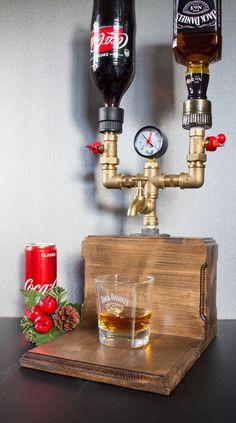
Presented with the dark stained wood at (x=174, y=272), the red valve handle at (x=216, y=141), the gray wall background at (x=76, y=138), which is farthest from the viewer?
the gray wall background at (x=76, y=138)

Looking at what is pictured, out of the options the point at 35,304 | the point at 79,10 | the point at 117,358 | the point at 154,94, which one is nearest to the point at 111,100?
the point at 154,94

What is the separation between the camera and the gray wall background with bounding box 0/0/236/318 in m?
1.22

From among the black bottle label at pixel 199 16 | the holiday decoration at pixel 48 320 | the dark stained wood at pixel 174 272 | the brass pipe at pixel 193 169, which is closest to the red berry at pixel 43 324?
the holiday decoration at pixel 48 320

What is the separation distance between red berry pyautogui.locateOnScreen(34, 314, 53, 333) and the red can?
17cm

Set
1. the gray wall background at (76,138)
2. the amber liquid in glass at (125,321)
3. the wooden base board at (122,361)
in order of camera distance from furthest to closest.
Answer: the gray wall background at (76,138) → the amber liquid in glass at (125,321) → the wooden base board at (122,361)

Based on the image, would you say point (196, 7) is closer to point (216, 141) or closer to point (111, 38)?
point (111, 38)

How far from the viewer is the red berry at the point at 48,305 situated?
0.97 metres

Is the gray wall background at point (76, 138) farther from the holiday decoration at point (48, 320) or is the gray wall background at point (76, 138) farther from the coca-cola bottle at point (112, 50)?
the holiday decoration at point (48, 320)

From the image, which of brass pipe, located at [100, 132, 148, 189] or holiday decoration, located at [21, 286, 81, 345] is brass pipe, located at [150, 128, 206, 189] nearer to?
brass pipe, located at [100, 132, 148, 189]

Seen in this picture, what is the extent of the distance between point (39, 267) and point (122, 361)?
44cm

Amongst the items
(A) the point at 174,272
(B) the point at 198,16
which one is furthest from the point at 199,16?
(A) the point at 174,272

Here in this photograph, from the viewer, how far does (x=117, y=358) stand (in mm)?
774

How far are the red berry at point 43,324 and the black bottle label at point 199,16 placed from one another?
732 millimetres

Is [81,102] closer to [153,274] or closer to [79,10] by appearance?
[79,10]
